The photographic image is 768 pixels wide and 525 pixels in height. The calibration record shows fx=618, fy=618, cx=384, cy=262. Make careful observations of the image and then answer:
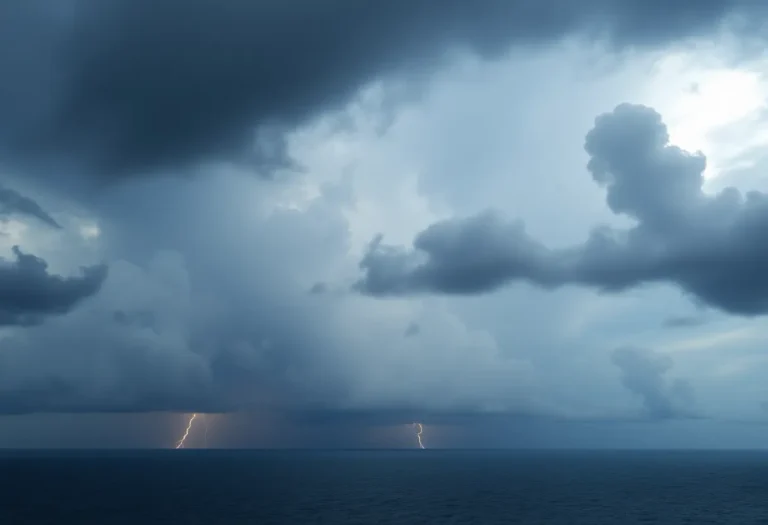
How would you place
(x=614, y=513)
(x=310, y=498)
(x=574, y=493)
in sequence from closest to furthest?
1. (x=614, y=513)
2. (x=310, y=498)
3. (x=574, y=493)

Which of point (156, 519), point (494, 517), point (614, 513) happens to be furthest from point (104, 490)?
point (614, 513)

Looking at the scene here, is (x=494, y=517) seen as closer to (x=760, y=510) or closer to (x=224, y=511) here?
(x=224, y=511)

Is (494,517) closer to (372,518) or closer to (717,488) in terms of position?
(372,518)

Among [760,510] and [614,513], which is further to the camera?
[760,510]

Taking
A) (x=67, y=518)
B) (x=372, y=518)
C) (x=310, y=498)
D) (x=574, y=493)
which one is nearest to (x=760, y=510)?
(x=574, y=493)

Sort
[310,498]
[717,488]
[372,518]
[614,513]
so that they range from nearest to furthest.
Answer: [372,518] → [614,513] → [310,498] → [717,488]

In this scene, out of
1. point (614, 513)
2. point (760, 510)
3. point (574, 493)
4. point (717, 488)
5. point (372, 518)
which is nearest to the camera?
point (372, 518)


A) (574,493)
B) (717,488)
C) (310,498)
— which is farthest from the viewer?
(717,488)

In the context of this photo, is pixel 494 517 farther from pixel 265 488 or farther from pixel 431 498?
pixel 265 488

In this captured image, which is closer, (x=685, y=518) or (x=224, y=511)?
(x=685, y=518)
